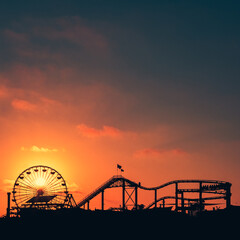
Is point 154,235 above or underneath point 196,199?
underneath

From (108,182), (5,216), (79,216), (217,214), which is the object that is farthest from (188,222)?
(5,216)

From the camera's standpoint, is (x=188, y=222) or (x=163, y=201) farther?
(x=163, y=201)

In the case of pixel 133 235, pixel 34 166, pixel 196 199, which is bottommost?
pixel 133 235

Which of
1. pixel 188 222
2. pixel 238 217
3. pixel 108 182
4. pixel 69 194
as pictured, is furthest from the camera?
pixel 108 182

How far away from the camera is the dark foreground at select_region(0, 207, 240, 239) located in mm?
74562

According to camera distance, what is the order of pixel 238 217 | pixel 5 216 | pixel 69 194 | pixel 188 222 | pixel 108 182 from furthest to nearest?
pixel 108 182 → pixel 69 194 → pixel 5 216 → pixel 188 222 → pixel 238 217

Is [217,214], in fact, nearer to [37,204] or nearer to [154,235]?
[154,235]

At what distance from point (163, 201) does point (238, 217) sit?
30483mm

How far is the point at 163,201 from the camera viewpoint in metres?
104

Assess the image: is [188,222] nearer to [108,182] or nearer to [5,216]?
[108,182]

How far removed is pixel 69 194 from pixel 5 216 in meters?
12.4

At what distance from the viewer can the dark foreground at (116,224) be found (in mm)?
74562

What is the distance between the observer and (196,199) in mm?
96000

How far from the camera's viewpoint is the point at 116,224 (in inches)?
3036
